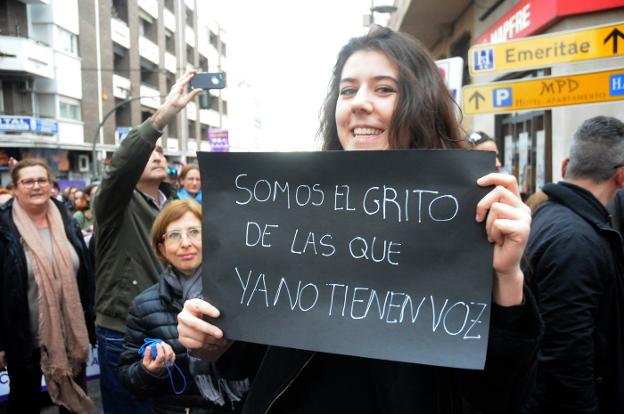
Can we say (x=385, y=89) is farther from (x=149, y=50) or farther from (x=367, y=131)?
(x=149, y=50)

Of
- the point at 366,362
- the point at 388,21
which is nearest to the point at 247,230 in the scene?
the point at 366,362

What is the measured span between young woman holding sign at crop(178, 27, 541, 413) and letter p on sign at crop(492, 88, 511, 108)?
3491 millimetres

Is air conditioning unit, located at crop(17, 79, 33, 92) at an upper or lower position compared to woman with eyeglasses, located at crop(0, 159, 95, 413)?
upper

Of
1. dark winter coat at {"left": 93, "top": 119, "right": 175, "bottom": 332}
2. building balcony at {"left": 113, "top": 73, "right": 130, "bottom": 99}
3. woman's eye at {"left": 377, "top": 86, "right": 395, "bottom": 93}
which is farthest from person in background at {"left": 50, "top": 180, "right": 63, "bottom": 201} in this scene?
building balcony at {"left": 113, "top": 73, "right": 130, "bottom": 99}

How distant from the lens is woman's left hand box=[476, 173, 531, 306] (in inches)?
44.9

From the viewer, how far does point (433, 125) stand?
4.97 ft

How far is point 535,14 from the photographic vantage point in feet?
21.2

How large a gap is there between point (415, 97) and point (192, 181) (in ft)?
17.6

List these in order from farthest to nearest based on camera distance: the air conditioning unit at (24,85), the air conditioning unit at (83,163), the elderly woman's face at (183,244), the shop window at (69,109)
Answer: the air conditioning unit at (83,163)
the shop window at (69,109)
the air conditioning unit at (24,85)
the elderly woman's face at (183,244)

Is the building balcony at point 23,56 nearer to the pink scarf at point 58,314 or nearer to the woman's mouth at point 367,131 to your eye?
the pink scarf at point 58,314

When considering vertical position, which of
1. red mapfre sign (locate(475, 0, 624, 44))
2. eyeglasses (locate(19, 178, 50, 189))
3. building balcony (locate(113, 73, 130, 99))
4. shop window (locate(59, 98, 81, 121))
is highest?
building balcony (locate(113, 73, 130, 99))

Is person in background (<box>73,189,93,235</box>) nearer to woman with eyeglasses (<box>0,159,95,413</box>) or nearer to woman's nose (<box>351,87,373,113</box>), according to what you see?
woman with eyeglasses (<box>0,159,95,413</box>)

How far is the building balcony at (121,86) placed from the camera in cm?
2677

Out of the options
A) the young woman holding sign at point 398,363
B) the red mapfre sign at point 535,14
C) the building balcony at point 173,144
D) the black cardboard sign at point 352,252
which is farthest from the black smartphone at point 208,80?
the building balcony at point 173,144
